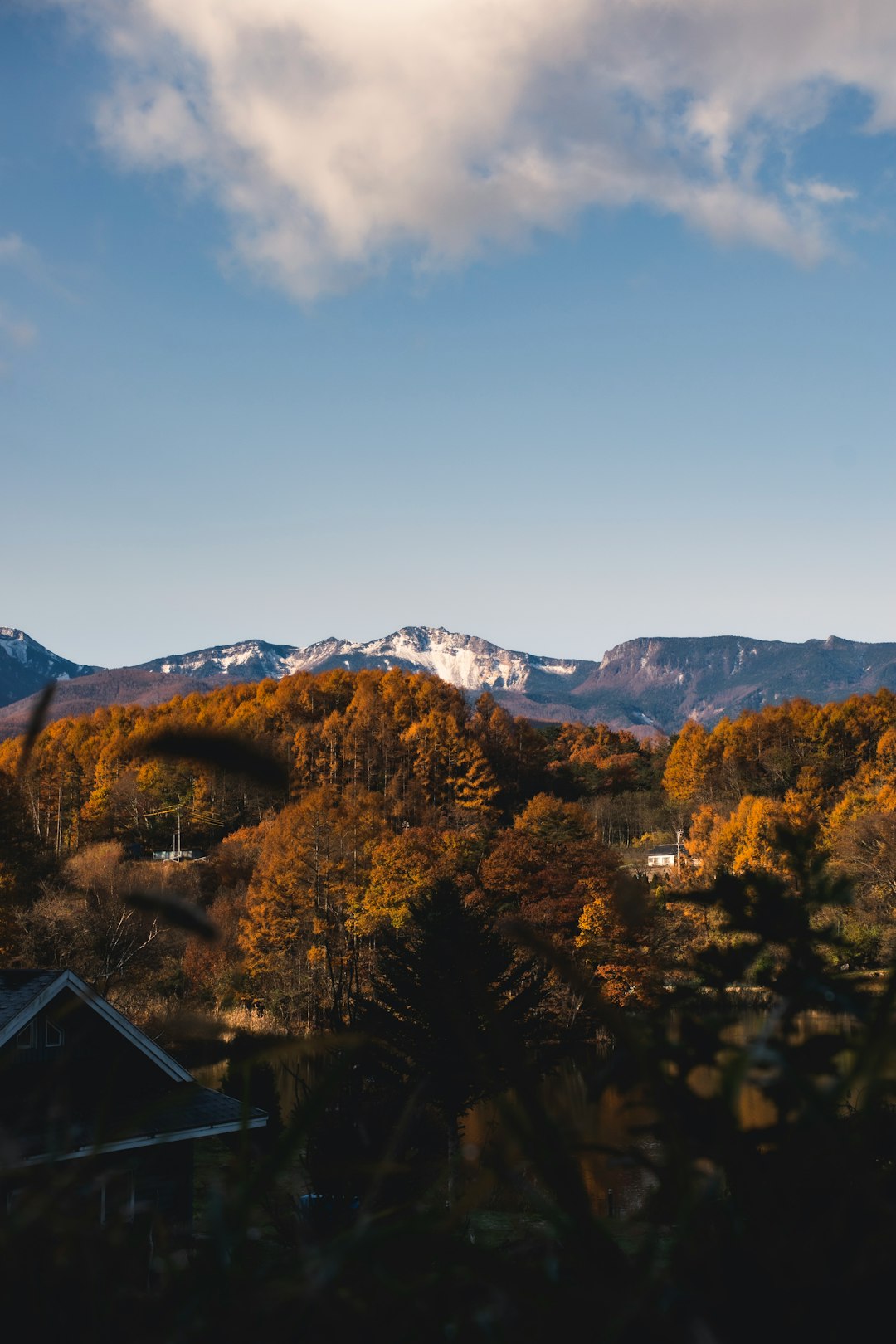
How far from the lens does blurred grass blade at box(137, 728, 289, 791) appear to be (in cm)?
94

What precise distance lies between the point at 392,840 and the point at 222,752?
44.0 meters

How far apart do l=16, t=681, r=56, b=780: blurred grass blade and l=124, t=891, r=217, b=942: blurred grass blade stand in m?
0.15

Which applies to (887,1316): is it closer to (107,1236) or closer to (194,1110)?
(107,1236)

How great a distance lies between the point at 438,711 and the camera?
259ft

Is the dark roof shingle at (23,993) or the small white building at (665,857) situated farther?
the small white building at (665,857)

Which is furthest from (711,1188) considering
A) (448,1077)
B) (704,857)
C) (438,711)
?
(438,711)

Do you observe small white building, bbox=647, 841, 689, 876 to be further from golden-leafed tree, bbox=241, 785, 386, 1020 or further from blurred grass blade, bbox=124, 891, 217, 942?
blurred grass blade, bbox=124, 891, 217, 942

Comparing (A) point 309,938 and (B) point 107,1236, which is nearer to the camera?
(B) point 107,1236

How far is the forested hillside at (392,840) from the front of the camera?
3042 cm

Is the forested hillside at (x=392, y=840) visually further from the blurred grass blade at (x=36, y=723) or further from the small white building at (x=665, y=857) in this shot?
the small white building at (x=665, y=857)

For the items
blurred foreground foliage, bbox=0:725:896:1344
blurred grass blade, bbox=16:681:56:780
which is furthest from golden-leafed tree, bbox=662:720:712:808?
blurred grass blade, bbox=16:681:56:780

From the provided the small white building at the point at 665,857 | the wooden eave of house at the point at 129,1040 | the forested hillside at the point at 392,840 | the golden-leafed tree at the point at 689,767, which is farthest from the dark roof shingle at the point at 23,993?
the golden-leafed tree at the point at 689,767

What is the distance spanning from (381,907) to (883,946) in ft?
58.7

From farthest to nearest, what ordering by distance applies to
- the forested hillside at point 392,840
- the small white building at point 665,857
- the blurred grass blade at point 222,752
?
the small white building at point 665,857 < the forested hillside at point 392,840 < the blurred grass blade at point 222,752
